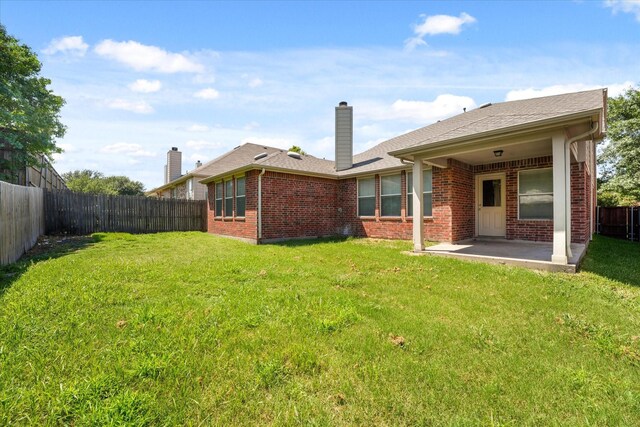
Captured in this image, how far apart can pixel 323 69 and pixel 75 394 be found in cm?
911

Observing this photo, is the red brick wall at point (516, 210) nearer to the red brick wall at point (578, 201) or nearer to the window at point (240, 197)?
the red brick wall at point (578, 201)

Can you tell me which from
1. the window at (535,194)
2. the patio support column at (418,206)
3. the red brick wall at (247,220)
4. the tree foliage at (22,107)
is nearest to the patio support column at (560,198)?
the patio support column at (418,206)

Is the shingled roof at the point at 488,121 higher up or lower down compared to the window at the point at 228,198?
higher up

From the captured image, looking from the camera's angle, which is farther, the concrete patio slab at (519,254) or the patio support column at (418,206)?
the patio support column at (418,206)

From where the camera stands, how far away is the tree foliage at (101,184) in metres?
40.8

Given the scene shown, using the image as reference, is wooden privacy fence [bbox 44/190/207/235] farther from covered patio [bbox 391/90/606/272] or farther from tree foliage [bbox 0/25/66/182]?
covered patio [bbox 391/90/606/272]

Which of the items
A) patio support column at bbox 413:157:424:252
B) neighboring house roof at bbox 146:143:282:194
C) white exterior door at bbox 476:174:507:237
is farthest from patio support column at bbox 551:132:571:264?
neighboring house roof at bbox 146:143:282:194

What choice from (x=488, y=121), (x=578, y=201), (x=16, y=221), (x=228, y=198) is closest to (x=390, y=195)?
(x=488, y=121)

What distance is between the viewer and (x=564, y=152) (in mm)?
5867

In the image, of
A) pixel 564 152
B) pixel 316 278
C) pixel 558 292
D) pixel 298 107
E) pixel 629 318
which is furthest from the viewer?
pixel 298 107

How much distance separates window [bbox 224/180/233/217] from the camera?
12.9 metres

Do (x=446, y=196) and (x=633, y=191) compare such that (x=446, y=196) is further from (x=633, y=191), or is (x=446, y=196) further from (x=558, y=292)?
(x=633, y=191)

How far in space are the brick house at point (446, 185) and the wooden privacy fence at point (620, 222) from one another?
3.42 metres

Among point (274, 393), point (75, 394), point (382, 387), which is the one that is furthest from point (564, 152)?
point (75, 394)
